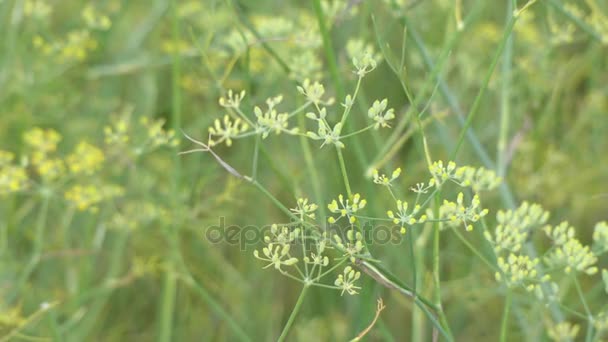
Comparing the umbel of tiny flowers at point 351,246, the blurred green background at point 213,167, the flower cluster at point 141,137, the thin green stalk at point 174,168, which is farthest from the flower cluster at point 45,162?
the umbel of tiny flowers at point 351,246

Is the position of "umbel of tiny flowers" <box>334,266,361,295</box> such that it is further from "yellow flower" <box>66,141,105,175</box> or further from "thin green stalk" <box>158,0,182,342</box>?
"yellow flower" <box>66,141,105,175</box>

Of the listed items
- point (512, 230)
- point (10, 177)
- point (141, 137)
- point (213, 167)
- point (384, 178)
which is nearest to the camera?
point (384, 178)

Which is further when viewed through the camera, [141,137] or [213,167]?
[141,137]

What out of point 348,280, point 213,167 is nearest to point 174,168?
point 213,167

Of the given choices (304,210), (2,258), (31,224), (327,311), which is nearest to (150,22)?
(31,224)

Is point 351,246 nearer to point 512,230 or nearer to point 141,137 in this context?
point 512,230

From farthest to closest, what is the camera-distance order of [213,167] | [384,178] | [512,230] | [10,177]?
[213,167] < [10,177] < [512,230] < [384,178]

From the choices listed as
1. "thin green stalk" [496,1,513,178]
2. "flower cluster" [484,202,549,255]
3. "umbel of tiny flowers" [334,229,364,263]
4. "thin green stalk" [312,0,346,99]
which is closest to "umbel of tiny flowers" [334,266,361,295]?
"umbel of tiny flowers" [334,229,364,263]

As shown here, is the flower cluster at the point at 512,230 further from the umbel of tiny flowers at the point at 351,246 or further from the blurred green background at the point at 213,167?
the blurred green background at the point at 213,167
